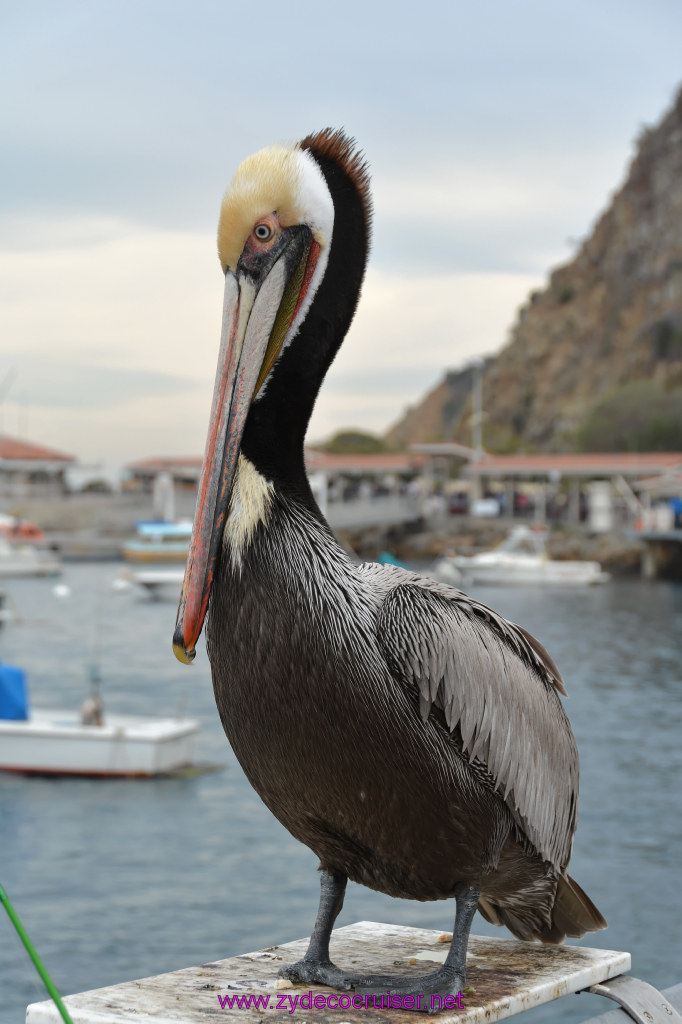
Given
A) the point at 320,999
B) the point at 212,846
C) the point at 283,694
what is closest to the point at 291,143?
the point at 283,694

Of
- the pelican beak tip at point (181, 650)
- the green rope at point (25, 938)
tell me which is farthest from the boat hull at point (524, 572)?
the green rope at point (25, 938)

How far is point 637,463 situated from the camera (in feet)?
182

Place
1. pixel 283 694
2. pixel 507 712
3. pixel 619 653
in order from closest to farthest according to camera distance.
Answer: pixel 283 694
pixel 507 712
pixel 619 653

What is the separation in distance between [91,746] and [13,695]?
5.25 feet

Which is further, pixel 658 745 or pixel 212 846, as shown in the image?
pixel 658 745

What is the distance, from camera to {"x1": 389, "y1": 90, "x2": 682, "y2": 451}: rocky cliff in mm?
75562

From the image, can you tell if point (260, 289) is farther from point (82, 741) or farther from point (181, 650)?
point (82, 741)

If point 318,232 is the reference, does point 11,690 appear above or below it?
below

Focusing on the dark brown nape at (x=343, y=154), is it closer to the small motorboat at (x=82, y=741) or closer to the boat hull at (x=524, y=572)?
the small motorboat at (x=82, y=741)

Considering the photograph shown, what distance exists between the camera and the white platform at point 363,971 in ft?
8.29

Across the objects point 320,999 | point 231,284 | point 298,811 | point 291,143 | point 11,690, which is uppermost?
point 291,143

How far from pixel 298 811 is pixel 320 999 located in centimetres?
44

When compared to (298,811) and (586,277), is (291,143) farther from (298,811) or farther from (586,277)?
(586,277)

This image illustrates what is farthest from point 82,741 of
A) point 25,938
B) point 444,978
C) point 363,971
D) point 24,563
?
point 24,563
